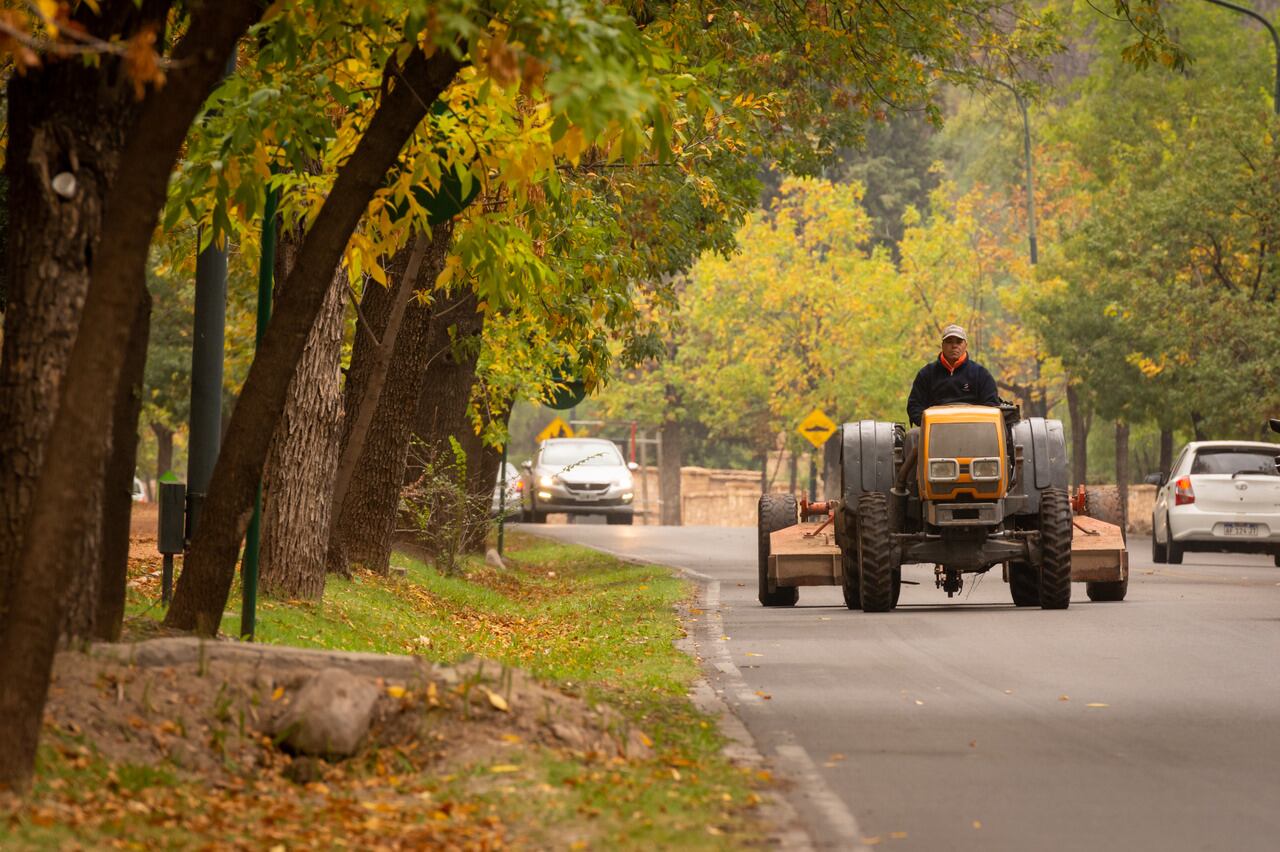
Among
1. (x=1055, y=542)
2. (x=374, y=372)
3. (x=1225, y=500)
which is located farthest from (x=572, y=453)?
(x=1055, y=542)

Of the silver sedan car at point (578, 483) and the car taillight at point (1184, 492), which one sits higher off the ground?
the silver sedan car at point (578, 483)

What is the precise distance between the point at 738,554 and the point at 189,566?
22446mm

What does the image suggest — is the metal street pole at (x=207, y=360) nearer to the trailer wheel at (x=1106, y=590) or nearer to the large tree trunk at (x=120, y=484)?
the large tree trunk at (x=120, y=484)

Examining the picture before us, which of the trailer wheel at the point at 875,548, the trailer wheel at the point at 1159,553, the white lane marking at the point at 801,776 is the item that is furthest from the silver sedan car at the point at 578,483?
the white lane marking at the point at 801,776

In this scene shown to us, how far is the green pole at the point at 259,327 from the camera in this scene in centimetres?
1133

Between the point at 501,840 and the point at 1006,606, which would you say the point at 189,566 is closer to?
the point at 501,840

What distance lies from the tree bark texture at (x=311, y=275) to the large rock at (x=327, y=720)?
2.09 metres

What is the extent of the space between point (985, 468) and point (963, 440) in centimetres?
28

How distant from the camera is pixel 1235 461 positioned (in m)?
30.0

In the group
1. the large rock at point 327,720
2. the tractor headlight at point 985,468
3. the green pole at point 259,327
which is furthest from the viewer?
the tractor headlight at point 985,468

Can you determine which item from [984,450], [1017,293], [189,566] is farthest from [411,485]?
[1017,293]

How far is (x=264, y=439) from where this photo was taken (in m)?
10.5

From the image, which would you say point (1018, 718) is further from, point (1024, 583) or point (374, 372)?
point (374, 372)

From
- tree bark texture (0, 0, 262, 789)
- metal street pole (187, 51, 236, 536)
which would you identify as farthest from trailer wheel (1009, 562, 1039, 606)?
tree bark texture (0, 0, 262, 789)
